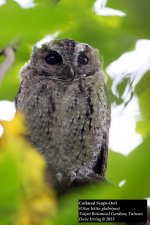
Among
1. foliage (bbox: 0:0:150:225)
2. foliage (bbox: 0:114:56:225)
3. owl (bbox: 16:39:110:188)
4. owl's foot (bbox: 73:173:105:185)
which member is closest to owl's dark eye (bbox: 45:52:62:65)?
owl (bbox: 16:39:110:188)

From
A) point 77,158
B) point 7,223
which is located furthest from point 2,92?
point 77,158

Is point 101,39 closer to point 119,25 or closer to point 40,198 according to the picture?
point 119,25

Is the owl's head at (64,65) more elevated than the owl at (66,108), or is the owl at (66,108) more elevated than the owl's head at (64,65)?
the owl's head at (64,65)

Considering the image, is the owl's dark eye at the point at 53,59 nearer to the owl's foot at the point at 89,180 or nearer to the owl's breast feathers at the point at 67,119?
the owl's breast feathers at the point at 67,119

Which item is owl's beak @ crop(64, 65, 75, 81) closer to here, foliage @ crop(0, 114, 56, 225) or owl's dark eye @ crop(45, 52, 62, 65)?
owl's dark eye @ crop(45, 52, 62, 65)

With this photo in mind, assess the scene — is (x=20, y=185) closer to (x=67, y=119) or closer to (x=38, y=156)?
(x=38, y=156)

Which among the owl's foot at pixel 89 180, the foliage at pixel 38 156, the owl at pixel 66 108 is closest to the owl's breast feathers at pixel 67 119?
the owl at pixel 66 108
